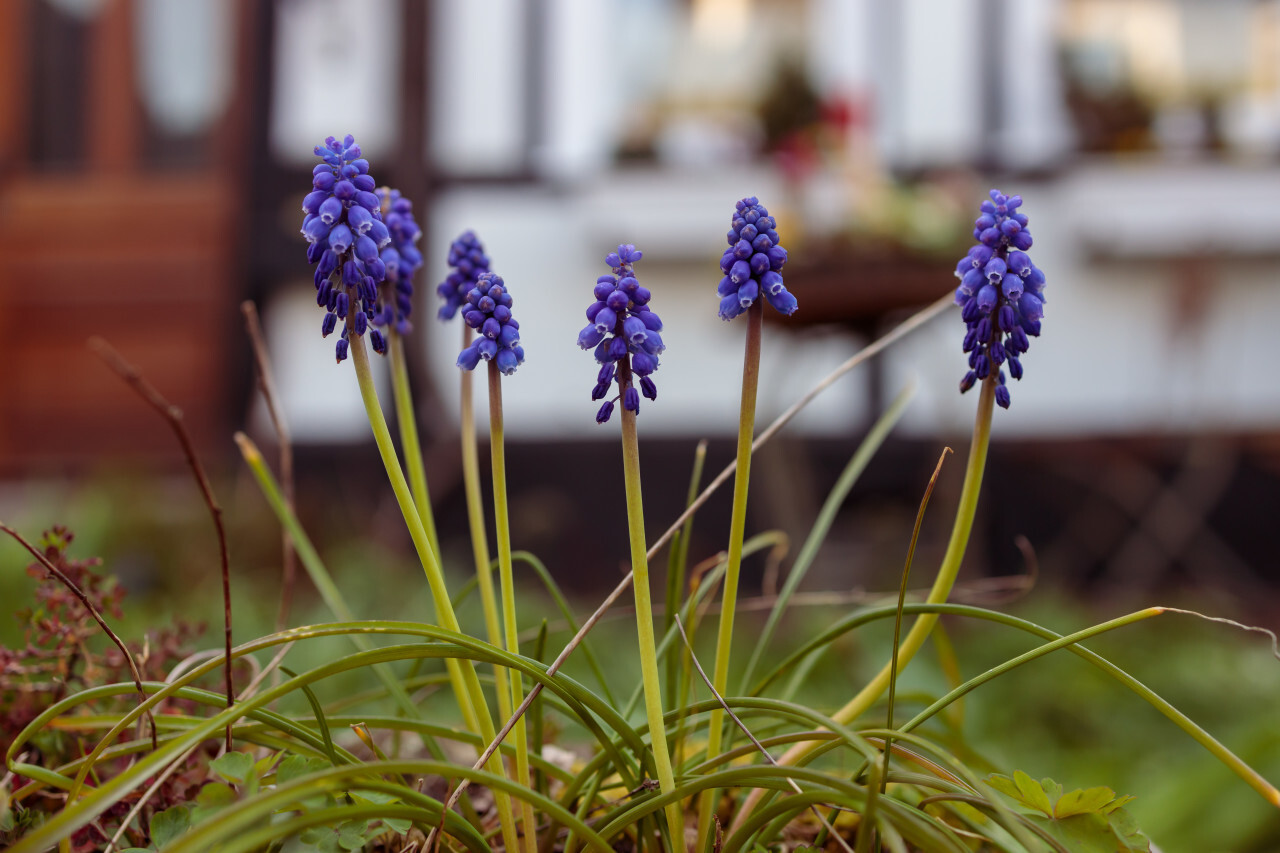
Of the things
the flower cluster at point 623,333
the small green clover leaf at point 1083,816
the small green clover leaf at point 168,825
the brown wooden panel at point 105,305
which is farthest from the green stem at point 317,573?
the brown wooden panel at point 105,305

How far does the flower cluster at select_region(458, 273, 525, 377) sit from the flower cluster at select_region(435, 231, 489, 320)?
0.14m

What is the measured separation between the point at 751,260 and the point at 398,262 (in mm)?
294

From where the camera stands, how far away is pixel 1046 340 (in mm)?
4531

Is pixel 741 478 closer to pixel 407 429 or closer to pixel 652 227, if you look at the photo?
pixel 407 429

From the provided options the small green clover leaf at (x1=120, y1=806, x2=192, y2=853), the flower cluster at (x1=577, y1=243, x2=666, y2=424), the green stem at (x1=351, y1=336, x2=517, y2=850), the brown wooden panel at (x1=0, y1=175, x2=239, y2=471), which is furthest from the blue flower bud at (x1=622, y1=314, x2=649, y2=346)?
the brown wooden panel at (x1=0, y1=175, x2=239, y2=471)

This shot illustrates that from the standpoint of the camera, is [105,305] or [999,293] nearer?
[999,293]

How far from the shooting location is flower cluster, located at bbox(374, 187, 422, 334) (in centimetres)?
78

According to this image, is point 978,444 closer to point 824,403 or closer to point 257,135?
point 824,403

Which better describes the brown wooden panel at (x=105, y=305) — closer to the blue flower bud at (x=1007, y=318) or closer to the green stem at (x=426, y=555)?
the green stem at (x=426, y=555)

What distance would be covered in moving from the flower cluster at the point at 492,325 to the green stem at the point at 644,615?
0.08 m

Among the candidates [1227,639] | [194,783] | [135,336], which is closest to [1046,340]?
[1227,639]

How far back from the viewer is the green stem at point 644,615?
61cm

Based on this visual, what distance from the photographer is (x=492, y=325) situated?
0.64 m

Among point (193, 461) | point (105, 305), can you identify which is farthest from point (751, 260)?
point (105, 305)
